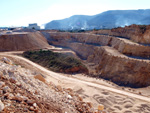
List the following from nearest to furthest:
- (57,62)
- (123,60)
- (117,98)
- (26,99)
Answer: (26,99) < (117,98) < (123,60) < (57,62)

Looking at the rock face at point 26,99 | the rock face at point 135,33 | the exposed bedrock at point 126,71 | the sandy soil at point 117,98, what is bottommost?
the sandy soil at point 117,98

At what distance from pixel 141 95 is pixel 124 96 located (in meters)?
1.77

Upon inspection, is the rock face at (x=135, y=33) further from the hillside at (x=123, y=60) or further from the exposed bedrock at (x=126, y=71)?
the exposed bedrock at (x=126, y=71)

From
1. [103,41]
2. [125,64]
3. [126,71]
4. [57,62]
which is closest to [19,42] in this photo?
[57,62]

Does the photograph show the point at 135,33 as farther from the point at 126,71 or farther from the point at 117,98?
the point at 117,98

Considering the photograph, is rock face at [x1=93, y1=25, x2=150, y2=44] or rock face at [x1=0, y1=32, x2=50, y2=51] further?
rock face at [x1=0, y1=32, x2=50, y2=51]

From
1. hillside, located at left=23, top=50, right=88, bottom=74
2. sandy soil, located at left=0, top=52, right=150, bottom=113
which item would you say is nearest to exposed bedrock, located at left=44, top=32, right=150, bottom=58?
hillside, located at left=23, top=50, right=88, bottom=74

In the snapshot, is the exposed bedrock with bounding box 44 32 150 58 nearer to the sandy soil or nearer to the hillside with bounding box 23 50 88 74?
the hillside with bounding box 23 50 88 74

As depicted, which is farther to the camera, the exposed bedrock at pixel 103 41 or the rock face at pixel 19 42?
the rock face at pixel 19 42

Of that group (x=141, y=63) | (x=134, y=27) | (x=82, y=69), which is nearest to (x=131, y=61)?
(x=141, y=63)

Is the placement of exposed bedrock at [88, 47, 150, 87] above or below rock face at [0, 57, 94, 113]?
below

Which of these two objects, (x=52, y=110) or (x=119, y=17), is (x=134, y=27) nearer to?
(x=52, y=110)

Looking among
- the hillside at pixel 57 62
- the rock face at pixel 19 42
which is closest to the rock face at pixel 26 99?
the hillside at pixel 57 62

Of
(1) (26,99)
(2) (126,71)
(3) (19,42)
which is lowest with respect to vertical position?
(2) (126,71)
